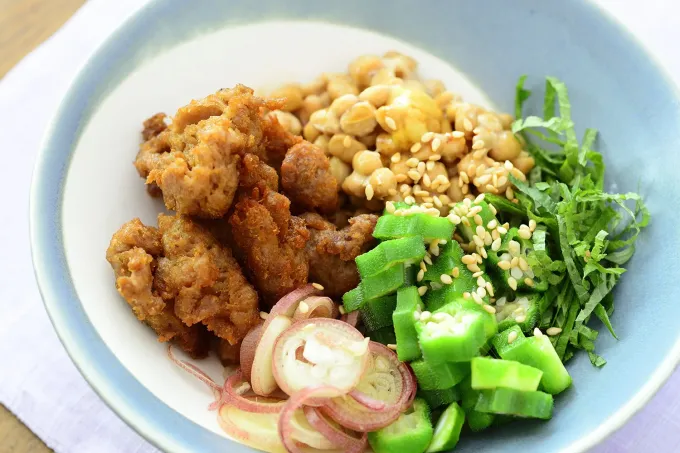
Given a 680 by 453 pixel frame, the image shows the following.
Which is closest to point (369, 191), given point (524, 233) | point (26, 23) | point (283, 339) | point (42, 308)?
point (524, 233)

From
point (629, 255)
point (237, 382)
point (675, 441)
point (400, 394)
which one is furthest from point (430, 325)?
point (675, 441)

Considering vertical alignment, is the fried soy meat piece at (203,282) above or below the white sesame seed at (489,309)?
below

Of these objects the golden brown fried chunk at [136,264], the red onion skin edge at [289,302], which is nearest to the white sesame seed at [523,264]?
the red onion skin edge at [289,302]

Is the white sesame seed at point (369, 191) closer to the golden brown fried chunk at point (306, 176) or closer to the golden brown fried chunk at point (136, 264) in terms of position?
the golden brown fried chunk at point (306, 176)

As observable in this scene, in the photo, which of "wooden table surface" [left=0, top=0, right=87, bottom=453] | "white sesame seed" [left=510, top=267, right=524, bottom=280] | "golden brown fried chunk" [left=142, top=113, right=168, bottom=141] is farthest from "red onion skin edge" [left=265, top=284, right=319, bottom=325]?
"wooden table surface" [left=0, top=0, right=87, bottom=453]

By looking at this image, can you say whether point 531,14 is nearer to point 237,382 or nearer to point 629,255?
point 629,255

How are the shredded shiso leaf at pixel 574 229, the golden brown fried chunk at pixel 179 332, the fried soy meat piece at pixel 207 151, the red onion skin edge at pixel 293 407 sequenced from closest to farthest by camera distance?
1. the red onion skin edge at pixel 293 407
2. the fried soy meat piece at pixel 207 151
3. the golden brown fried chunk at pixel 179 332
4. the shredded shiso leaf at pixel 574 229

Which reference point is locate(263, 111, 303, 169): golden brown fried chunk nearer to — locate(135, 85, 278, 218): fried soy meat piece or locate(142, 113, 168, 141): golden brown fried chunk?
locate(135, 85, 278, 218): fried soy meat piece
